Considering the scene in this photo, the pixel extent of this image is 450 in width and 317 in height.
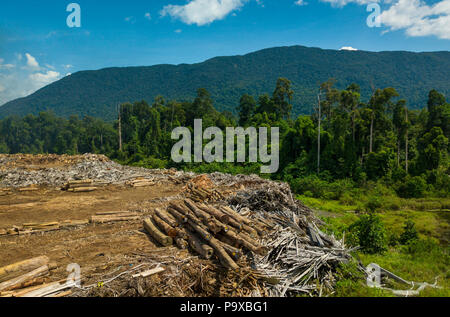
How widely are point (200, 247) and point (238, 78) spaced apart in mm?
146736

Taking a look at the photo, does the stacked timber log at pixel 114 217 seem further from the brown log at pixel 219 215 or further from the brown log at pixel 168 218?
the brown log at pixel 219 215

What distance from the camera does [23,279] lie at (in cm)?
477

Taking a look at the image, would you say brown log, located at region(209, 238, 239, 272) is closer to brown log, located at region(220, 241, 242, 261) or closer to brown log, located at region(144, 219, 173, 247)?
brown log, located at region(220, 241, 242, 261)

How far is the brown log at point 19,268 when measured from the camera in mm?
4931

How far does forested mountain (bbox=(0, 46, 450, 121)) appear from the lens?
12275 centimetres

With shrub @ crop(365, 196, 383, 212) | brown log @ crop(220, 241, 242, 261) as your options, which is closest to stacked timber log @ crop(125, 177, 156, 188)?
brown log @ crop(220, 241, 242, 261)

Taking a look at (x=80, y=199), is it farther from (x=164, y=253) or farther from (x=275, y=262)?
(x=275, y=262)

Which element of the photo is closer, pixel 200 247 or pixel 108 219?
pixel 200 247

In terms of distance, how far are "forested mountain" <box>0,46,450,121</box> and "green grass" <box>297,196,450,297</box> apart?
8532 cm

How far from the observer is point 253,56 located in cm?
17662

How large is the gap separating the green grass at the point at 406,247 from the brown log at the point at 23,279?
17.3 ft

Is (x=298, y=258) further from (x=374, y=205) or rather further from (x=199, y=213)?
(x=374, y=205)

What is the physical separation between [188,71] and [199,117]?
13712cm

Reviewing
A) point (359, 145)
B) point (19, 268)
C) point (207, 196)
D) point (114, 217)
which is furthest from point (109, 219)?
point (359, 145)
